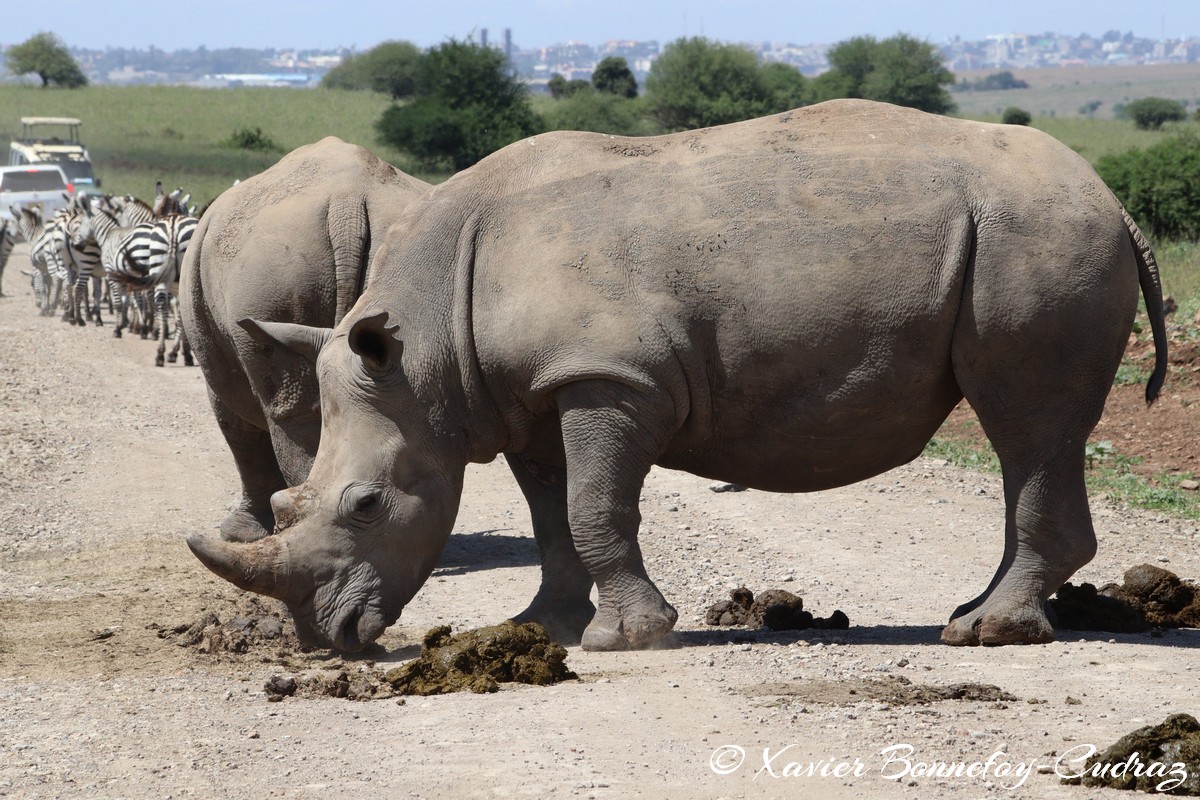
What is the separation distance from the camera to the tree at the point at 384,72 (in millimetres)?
101750

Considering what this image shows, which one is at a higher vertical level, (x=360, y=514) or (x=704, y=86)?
(x=360, y=514)

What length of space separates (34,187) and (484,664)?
38.2 meters

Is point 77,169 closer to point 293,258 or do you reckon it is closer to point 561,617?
point 293,258

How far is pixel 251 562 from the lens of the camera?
21.8ft

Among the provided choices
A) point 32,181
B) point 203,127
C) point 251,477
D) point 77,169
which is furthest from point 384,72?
point 251,477

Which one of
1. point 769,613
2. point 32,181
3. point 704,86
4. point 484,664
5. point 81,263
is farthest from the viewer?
point 704,86

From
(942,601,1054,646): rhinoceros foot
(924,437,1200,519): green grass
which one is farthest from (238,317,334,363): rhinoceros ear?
(924,437,1200,519): green grass

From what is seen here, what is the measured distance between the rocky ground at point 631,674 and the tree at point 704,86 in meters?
49.1

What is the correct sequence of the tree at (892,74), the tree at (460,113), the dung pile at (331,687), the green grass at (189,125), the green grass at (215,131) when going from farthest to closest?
the tree at (892,74), the green grass at (189,125), the tree at (460,113), the green grass at (215,131), the dung pile at (331,687)

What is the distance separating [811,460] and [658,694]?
61.2 inches

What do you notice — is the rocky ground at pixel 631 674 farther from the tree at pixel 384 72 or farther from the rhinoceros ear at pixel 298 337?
the tree at pixel 384 72

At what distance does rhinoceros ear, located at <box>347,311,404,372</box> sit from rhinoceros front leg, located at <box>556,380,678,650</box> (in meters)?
0.74

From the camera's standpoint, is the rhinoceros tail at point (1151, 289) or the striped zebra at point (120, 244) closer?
the rhinoceros tail at point (1151, 289)

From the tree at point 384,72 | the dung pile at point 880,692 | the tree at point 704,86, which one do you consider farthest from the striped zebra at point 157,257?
the tree at point 384,72
